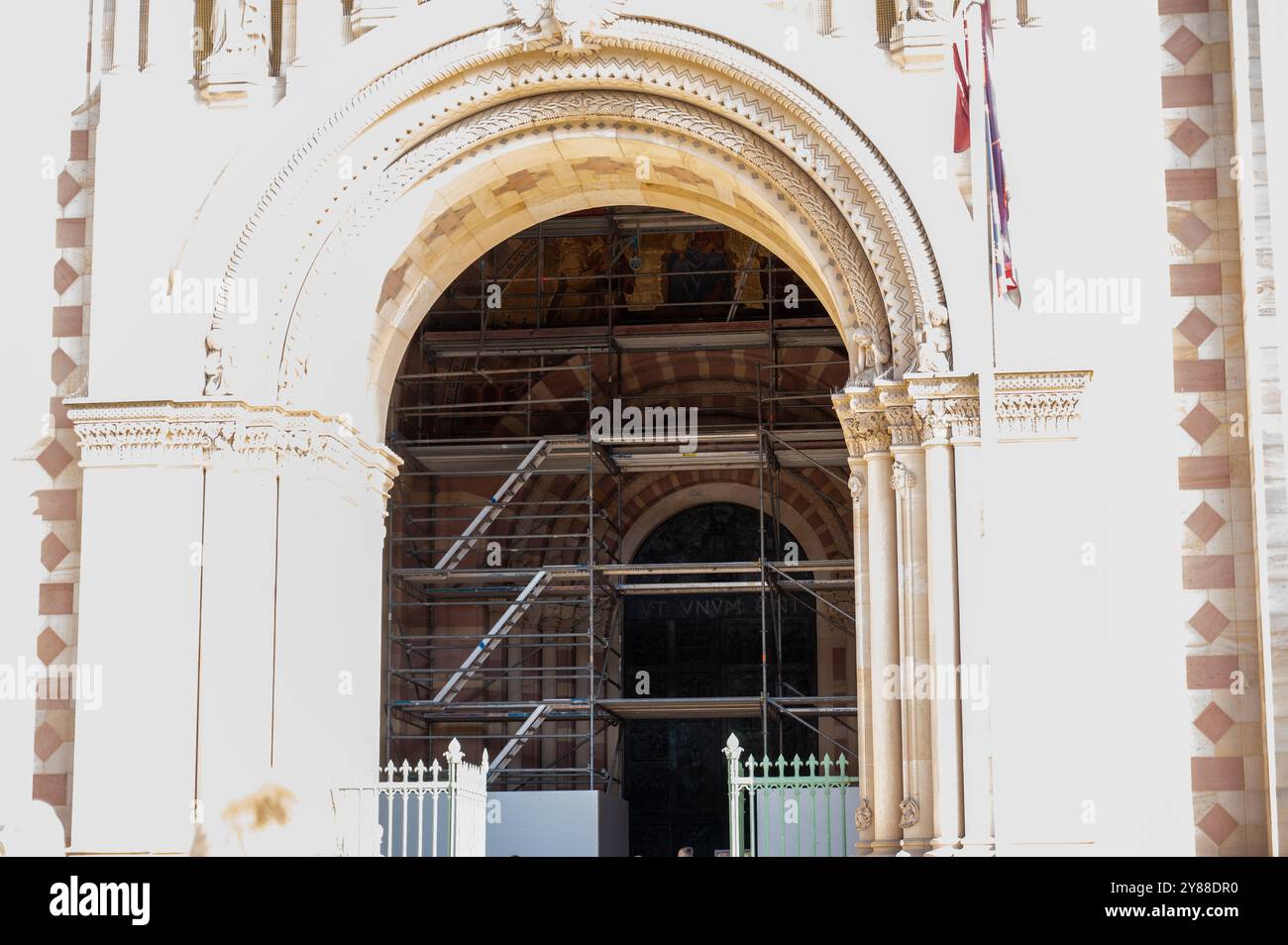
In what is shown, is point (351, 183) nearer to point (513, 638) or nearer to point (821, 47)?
point (821, 47)

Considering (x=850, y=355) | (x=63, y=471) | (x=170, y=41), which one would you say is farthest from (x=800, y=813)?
(x=170, y=41)

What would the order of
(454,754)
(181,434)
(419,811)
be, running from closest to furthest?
1. (419,811)
2. (181,434)
3. (454,754)

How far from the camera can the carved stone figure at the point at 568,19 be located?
1600 cm

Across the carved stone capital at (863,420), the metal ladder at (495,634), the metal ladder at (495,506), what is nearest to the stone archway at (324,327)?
the carved stone capital at (863,420)

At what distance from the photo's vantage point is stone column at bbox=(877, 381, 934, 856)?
14734 millimetres

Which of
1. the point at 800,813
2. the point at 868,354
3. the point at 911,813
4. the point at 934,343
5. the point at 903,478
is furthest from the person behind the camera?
the point at 800,813

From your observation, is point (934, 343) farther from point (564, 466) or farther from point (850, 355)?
point (564, 466)

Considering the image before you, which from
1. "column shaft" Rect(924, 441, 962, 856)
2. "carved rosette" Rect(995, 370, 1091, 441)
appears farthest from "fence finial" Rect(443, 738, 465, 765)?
"carved rosette" Rect(995, 370, 1091, 441)

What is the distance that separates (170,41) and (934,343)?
7268 millimetres

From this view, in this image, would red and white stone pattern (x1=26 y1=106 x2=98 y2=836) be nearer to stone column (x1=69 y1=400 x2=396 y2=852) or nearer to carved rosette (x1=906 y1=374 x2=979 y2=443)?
stone column (x1=69 y1=400 x2=396 y2=852)

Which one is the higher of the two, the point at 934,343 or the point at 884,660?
the point at 934,343

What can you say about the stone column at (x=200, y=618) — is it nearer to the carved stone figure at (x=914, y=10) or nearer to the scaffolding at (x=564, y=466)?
the carved stone figure at (x=914, y=10)

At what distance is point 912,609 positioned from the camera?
1508 cm

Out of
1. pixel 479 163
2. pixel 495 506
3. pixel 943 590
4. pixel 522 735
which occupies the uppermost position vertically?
pixel 479 163
